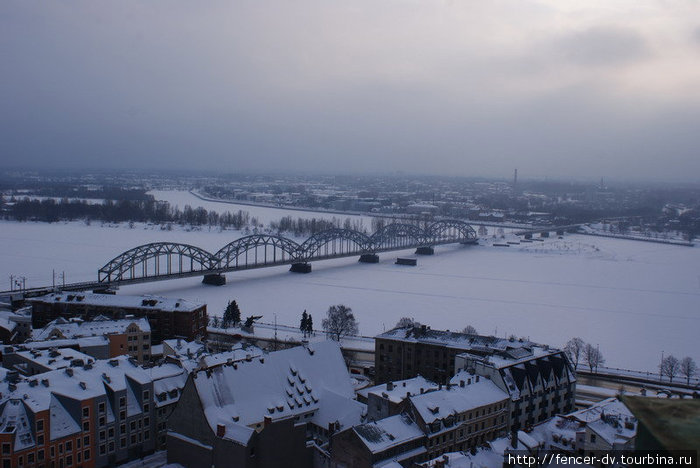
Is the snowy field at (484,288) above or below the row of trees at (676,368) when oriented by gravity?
below

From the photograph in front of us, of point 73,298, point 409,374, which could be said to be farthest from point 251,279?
point 409,374

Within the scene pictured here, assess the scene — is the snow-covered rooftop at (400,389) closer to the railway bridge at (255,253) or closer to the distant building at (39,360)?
the distant building at (39,360)

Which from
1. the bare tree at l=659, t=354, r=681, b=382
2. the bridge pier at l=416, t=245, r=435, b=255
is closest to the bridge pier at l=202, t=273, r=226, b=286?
the bridge pier at l=416, t=245, r=435, b=255

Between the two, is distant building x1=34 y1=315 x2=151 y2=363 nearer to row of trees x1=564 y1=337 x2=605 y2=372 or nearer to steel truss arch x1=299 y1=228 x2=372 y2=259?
row of trees x1=564 y1=337 x2=605 y2=372

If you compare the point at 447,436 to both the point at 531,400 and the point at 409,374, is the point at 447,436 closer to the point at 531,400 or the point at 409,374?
the point at 531,400

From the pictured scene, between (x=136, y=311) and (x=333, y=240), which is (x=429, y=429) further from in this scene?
(x=333, y=240)

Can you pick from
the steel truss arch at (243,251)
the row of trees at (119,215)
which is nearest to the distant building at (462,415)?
the steel truss arch at (243,251)

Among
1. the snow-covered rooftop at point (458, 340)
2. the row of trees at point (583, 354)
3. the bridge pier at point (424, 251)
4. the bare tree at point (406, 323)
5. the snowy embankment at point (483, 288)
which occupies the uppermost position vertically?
the snow-covered rooftop at point (458, 340)
